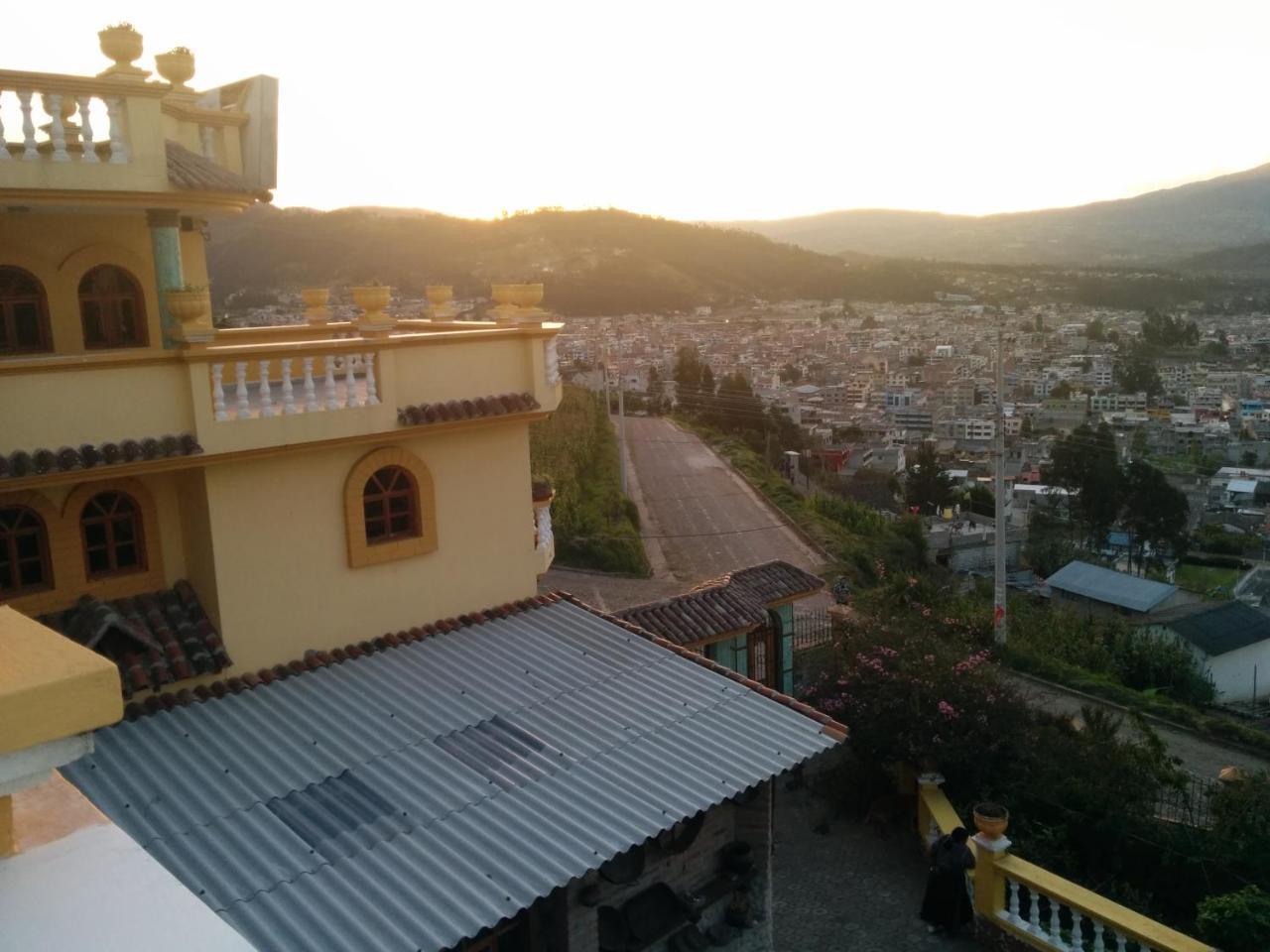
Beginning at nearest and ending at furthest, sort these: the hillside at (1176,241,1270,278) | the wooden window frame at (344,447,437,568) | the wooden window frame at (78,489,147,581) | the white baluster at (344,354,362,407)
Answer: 1. the wooden window frame at (78,489,147,581)
2. the white baluster at (344,354,362,407)
3. the wooden window frame at (344,447,437,568)
4. the hillside at (1176,241,1270,278)

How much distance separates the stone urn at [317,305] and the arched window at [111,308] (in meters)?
2.86

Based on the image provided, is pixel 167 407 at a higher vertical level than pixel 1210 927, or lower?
higher

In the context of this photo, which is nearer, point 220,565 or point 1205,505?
point 220,565

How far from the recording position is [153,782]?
5.77 meters

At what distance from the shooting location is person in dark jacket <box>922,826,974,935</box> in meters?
7.82

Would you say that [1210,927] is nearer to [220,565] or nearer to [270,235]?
[220,565]

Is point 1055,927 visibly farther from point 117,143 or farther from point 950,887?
point 117,143

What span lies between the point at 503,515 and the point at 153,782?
3601mm

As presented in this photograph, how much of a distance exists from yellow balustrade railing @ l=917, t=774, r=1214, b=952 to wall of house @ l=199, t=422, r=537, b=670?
436 centimetres

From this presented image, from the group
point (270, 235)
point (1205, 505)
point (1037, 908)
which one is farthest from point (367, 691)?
point (1205, 505)

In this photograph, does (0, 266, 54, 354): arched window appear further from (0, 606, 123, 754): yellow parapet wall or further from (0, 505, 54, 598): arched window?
(0, 606, 123, 754): yellow parapet wall

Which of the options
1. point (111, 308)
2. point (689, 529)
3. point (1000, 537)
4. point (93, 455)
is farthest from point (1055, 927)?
point (689, 529)

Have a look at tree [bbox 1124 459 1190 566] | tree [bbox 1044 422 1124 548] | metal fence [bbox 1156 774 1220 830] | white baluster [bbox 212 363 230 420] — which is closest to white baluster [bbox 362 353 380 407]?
white baluster [bbox 212 363 230 420]

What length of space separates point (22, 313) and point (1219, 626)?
27.1m
